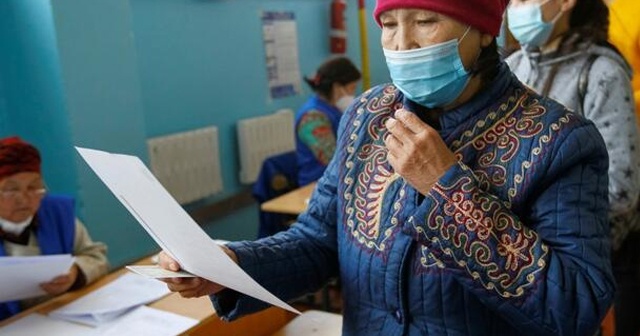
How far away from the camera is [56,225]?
226 centimetres

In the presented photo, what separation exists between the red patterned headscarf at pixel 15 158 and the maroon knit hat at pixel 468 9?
1538 millimetres

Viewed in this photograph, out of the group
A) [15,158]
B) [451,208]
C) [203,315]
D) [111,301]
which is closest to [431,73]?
[451,208]

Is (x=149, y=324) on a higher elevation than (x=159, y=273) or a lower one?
lower

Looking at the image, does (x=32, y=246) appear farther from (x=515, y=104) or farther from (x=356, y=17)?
(x=356, y=17)

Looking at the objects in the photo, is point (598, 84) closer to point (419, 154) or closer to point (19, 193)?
point (419, 154)

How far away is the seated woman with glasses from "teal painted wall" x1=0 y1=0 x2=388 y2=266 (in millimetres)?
637

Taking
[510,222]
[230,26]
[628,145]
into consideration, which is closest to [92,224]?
[230,26]

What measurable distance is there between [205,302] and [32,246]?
2.39 ft

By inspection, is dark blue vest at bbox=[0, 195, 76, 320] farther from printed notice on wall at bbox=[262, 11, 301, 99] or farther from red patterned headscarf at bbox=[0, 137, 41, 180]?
printed notice on wall at bbox=[262, 11, 301, 99]

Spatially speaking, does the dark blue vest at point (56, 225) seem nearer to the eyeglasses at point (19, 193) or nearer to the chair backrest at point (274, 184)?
the eyeglasses at point (19, 193)

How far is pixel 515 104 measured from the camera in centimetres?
101

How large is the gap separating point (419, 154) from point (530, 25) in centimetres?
108

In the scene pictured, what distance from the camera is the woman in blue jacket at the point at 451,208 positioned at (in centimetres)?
90

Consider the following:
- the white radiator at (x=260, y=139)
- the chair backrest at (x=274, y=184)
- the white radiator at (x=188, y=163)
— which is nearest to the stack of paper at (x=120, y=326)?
the chair backrest at (x=274, y=184)
